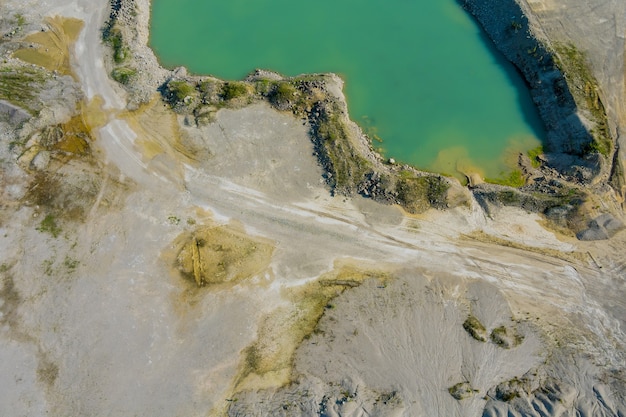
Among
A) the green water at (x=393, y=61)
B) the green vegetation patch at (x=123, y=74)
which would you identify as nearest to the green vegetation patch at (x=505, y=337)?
the green water at (x=393, y=61)

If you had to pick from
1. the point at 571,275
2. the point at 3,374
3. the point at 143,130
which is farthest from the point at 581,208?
the point at 3,374

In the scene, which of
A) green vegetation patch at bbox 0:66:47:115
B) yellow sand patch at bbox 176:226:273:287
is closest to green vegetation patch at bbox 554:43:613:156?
yellow sand patch at bbox 176:226:273:287

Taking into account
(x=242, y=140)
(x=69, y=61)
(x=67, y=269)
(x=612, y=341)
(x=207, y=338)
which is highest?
(x=612, y=341)

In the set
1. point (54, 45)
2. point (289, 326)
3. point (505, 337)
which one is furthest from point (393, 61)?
point (54, 45)

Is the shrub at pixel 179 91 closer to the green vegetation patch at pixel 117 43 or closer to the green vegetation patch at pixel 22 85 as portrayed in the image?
the green vegetation patch at pixel 117 43

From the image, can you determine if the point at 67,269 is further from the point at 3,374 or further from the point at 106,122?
the point at 106,122

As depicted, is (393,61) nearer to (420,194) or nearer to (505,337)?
(420,194)
